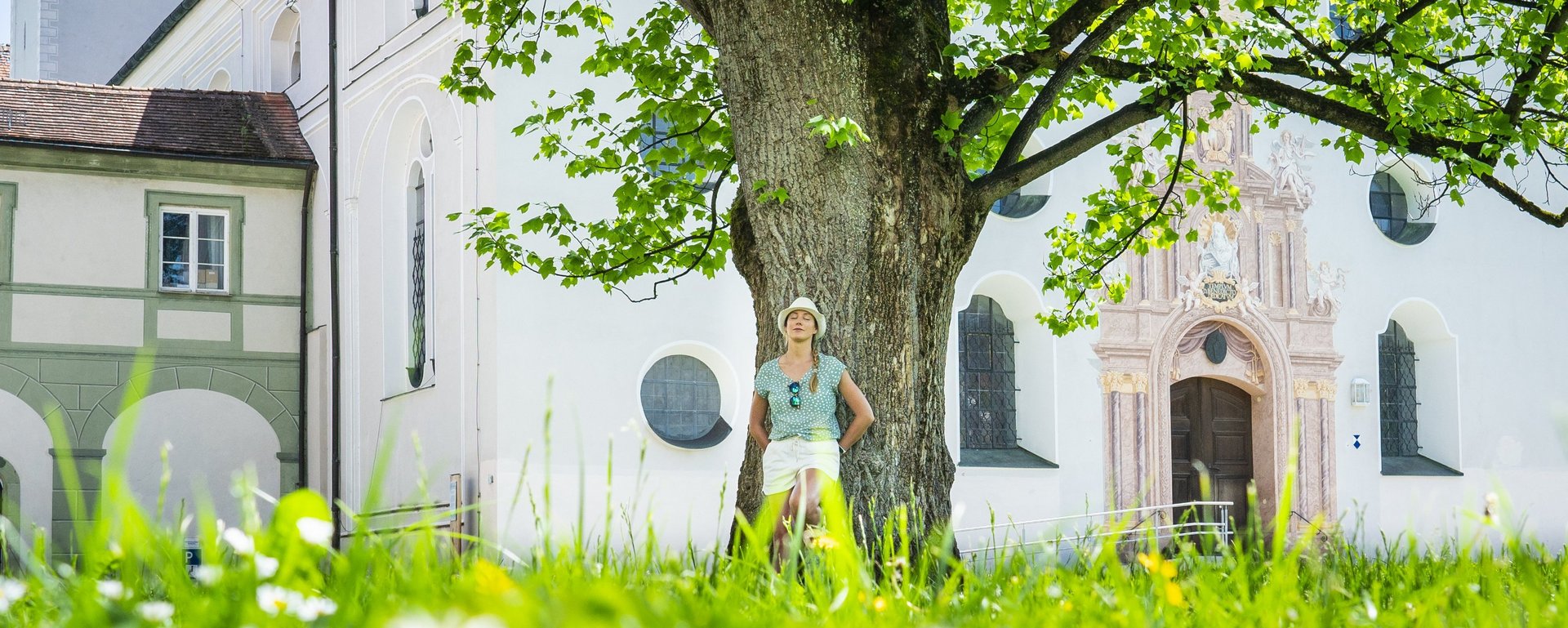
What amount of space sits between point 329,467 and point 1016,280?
8401 millimetres

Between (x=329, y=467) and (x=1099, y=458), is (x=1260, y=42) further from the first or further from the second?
(x=329, y=467)

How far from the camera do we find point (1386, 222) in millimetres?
21078

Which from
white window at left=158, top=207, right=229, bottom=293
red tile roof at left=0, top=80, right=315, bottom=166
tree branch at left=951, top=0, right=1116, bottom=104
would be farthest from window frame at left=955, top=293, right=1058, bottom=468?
tree branch at left=951, top=0, right=1116, bottom=104

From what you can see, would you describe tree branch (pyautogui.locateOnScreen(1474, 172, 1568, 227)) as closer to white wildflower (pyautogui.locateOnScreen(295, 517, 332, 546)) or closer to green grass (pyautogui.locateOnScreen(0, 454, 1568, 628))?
green grass (pyautogui.locateOnScreen(0, 454, 1568, 628))

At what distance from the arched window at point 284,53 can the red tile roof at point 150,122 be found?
1.32m

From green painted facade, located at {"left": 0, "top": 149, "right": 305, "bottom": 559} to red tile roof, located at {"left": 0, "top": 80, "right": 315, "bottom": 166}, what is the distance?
0.20m

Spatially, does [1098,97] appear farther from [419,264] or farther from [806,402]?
[419,264]

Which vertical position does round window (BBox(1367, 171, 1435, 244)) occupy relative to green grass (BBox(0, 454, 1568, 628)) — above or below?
above

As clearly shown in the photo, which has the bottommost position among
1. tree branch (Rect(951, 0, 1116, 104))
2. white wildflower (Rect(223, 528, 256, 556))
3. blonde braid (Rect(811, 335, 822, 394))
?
white wildflower (Rect(223, 528, 256, 556))

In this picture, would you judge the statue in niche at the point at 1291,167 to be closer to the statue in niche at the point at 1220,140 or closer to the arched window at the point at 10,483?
the statue in niche at the point at 1220,140

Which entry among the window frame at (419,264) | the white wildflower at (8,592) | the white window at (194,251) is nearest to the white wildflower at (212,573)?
the white wildflower at (8,592)

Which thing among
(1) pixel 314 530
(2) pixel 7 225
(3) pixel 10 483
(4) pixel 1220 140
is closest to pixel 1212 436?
(4) pixel 1220 140

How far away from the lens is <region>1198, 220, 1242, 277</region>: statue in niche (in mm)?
19719

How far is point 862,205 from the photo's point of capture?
311 inches
